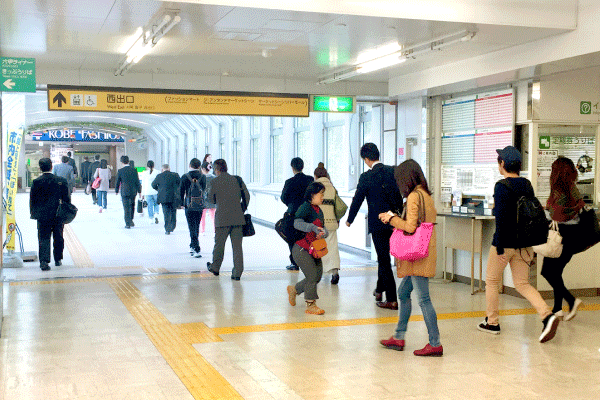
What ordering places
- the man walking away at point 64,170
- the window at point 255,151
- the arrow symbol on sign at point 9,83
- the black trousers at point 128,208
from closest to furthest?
the arrow symbol on sign at point 9,83, the black trousers at point 128,208, the man walking away at point 64,170, the window at point 255,151

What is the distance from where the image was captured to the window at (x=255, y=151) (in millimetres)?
19234

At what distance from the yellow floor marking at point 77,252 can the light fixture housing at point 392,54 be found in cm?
438

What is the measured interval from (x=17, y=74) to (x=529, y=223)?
456 cm

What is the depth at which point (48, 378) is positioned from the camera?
4.37 meters

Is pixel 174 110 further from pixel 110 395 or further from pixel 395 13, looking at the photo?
pixel 110 395

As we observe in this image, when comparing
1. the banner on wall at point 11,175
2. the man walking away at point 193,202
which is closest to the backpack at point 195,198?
the man walking away at point 193,202

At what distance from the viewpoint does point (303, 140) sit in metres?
15.9

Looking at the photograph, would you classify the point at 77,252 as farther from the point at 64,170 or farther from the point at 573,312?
the point at 573,312

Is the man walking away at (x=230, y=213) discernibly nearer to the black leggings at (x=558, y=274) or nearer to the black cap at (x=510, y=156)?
the black leggings at (x=558, y=274)

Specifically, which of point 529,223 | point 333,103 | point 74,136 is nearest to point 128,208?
point 333,103

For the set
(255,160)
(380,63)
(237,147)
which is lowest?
(255,160)

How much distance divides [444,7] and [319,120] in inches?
338

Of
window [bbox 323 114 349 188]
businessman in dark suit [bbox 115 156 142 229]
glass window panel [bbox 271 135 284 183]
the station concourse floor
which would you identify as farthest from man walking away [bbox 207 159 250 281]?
glass window panel [bbox 271 135 284 183]

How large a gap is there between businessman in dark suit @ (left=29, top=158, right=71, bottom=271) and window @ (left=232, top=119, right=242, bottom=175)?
37.6 ft
